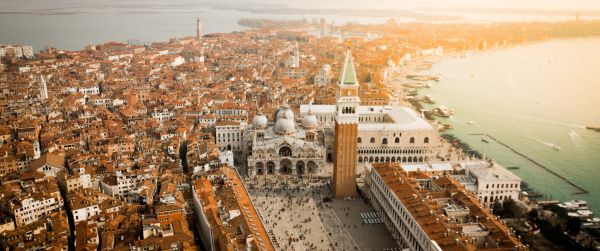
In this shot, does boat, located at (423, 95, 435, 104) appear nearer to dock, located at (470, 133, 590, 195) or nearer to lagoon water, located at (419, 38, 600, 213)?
lagoon water, located at (419, 38, 600, 213)

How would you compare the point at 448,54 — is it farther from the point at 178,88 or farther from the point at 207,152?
the point at 207,152

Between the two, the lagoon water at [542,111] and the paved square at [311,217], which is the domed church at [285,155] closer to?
the paved square at [311,217]

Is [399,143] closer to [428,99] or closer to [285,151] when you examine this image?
[285,151]

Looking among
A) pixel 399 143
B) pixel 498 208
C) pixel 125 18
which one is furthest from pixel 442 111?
pixel 125 18

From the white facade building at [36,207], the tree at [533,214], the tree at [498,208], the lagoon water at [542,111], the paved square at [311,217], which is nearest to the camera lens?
the paved square at [311,217]

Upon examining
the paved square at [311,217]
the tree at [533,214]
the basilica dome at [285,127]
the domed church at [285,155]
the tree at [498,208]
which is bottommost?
the paved square at [311,217]

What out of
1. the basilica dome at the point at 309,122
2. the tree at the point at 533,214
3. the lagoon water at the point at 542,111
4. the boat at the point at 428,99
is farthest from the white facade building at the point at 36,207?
the boat at the point at 428,99
